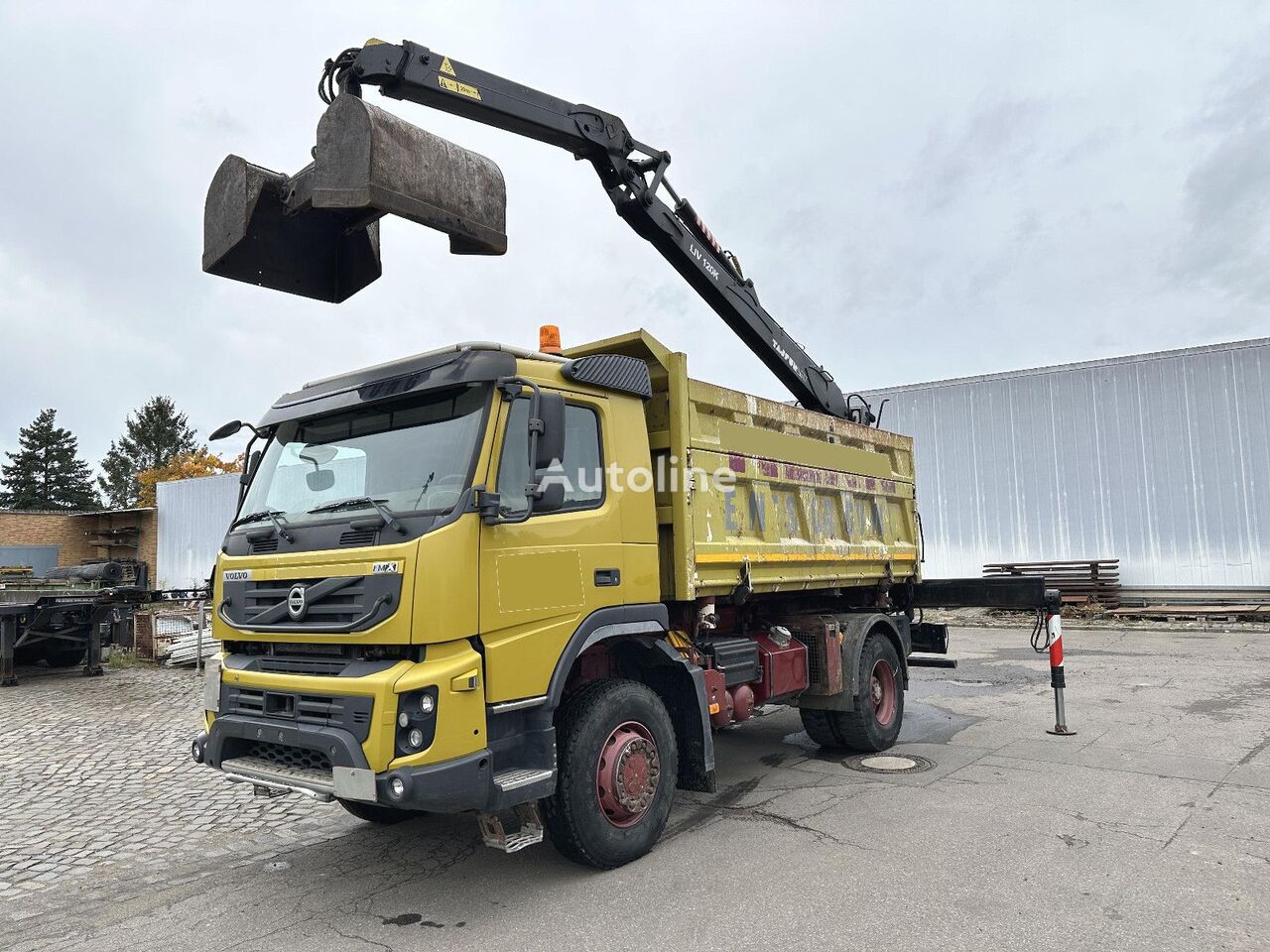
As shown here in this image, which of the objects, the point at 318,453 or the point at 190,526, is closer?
the point at 318,453

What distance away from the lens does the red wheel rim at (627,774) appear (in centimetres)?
461

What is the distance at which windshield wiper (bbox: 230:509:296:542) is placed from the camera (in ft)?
14.8

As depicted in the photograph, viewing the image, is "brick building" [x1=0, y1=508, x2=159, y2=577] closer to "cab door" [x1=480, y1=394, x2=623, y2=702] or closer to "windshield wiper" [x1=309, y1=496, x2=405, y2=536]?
"windshield wiper" [x1=309, y1=496, x2=405, y2=536]

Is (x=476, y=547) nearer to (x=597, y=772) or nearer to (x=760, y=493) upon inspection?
(x=597, y=772)

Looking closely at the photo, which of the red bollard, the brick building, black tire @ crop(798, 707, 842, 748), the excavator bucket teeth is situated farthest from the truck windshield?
the brick building

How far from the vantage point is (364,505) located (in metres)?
4.33

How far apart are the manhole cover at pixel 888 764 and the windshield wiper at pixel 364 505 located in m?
4.36

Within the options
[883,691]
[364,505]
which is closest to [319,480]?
[364,505]

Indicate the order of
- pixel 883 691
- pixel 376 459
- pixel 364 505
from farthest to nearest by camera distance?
pixel 883 691, pixel 376 459, pixel 364 505

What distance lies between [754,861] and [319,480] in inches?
124

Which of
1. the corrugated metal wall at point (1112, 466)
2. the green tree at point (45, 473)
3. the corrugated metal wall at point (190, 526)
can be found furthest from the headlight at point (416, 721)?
the green tree at point (45, 473)

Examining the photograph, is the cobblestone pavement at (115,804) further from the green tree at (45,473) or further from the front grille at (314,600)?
the green tree at (45,473)

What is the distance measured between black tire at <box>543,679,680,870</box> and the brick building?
35.5 metres

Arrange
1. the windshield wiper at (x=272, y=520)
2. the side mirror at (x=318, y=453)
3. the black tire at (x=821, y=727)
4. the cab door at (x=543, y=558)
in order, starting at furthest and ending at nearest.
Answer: the black tire at (x=821, y=727) → the side mirror at (x=318, y=453) → the windshield wiper at (x=272, y=520) → the cab door at (x=543, y=558)
